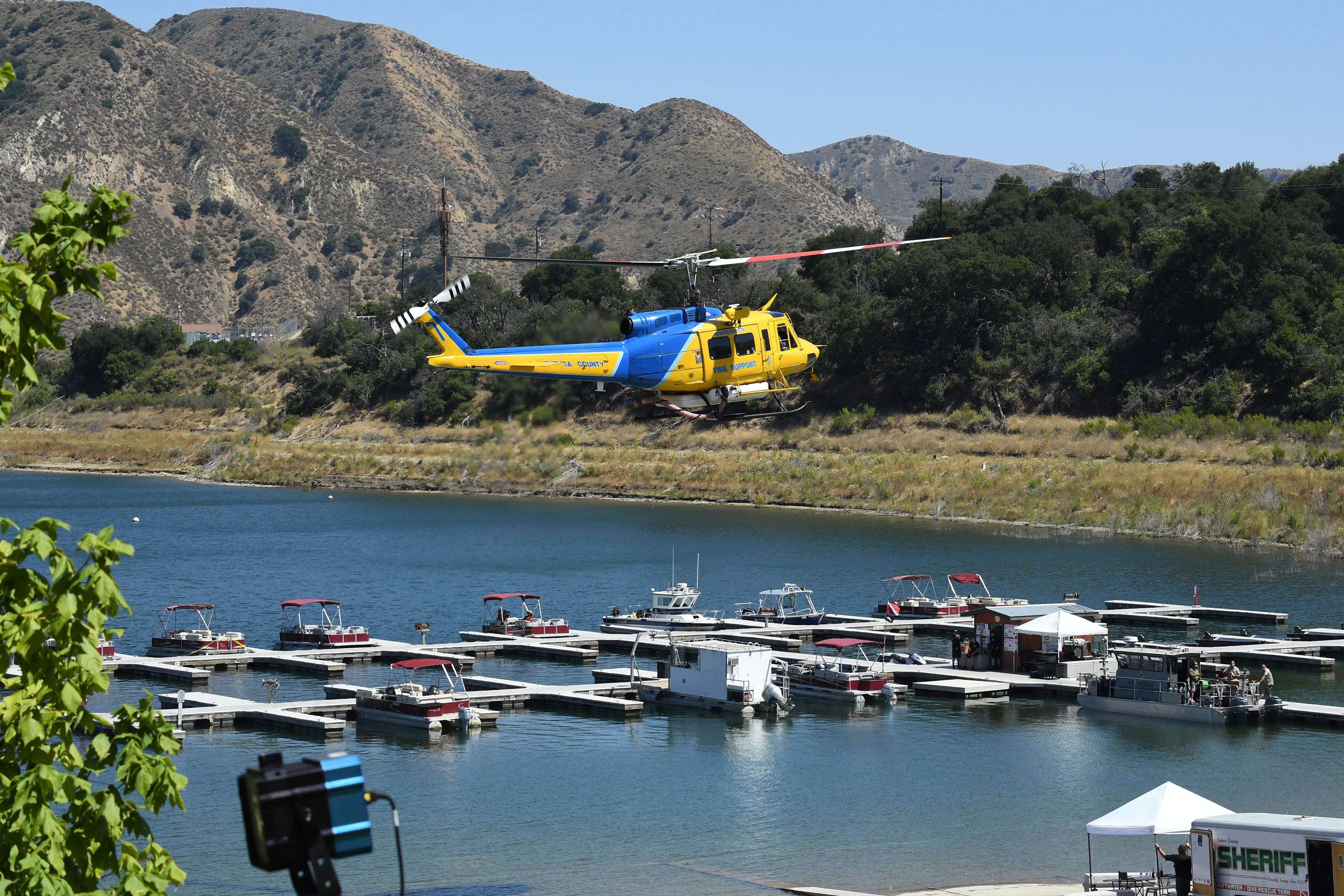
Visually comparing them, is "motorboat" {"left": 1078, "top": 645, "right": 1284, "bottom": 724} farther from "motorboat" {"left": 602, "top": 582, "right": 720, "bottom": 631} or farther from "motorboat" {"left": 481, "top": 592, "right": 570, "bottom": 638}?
"motorboat" {"left": 481, "top": 592, "right": 570, "bottom": 638}

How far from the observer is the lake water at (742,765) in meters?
36.5

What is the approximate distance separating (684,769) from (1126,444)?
65.7 m

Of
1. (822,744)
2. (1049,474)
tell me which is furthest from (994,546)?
(822,744)

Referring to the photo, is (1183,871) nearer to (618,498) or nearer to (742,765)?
(742,765)

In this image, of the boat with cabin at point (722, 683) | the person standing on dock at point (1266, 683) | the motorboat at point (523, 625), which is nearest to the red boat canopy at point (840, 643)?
the boat with cabin at point (722, 683)

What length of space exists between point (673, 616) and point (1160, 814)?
42718mm

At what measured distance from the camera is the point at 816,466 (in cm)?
11588

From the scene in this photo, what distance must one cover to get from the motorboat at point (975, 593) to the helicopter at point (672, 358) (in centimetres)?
2655

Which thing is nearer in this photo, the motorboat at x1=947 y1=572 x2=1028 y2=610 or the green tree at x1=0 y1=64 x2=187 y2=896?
the green tree at x1=0 y1=64 x2=187 y2=896

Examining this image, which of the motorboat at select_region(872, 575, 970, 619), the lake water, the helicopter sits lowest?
the lake water

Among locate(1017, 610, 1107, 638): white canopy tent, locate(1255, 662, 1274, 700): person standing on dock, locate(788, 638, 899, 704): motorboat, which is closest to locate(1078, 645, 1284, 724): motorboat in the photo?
locate(1255, 662, 1274, 700): person standing on dock

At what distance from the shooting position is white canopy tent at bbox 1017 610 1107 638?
5797 cm

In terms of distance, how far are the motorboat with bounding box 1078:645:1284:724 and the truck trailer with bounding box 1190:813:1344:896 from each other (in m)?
25.2

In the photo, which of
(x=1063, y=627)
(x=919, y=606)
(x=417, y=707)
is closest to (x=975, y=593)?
(x=919, y=606)
